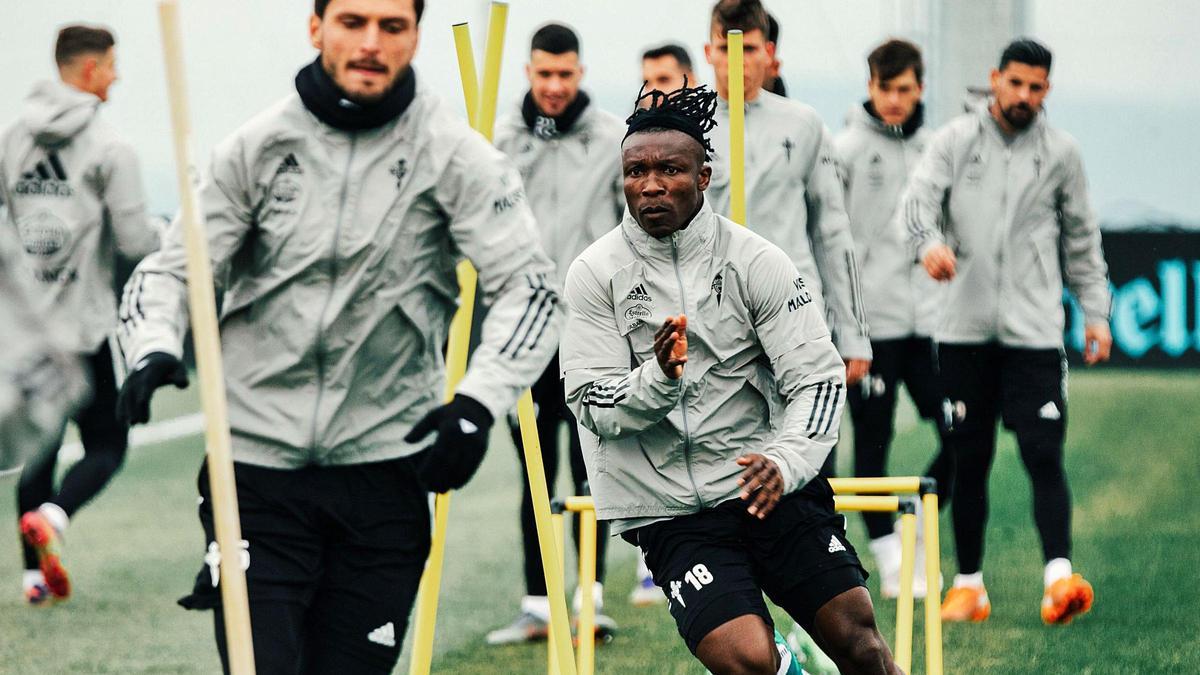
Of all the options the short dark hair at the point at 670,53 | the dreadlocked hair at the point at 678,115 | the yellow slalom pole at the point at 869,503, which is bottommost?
the yellow slalom pole at the point at 869,503

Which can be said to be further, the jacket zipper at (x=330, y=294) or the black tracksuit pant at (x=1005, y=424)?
the black tracksuit pant at (x=1005, y=424)

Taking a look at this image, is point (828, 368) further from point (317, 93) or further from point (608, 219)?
point (608, 219)

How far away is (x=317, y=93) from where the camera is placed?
14.5 ft

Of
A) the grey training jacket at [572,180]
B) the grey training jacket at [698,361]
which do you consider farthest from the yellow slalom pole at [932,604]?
the grey training jacket at [572,180]

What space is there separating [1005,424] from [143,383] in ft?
15.8

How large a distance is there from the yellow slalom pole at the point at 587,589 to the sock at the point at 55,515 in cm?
306

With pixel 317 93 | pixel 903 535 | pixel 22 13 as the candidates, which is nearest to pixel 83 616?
pixel 903 535

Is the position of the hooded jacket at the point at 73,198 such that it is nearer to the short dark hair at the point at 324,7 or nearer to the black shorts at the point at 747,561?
the black shorts at the point at 747,561

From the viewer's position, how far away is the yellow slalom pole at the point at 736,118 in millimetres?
6117

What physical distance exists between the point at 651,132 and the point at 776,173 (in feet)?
7.18

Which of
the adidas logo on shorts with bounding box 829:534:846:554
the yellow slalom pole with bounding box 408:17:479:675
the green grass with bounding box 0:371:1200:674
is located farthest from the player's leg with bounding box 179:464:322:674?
the green grass with bounding box 0:371:1200:674

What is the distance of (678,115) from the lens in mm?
5371

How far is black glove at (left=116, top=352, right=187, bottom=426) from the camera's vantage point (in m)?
4.10

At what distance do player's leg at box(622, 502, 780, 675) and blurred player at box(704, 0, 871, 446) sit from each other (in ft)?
7.32
